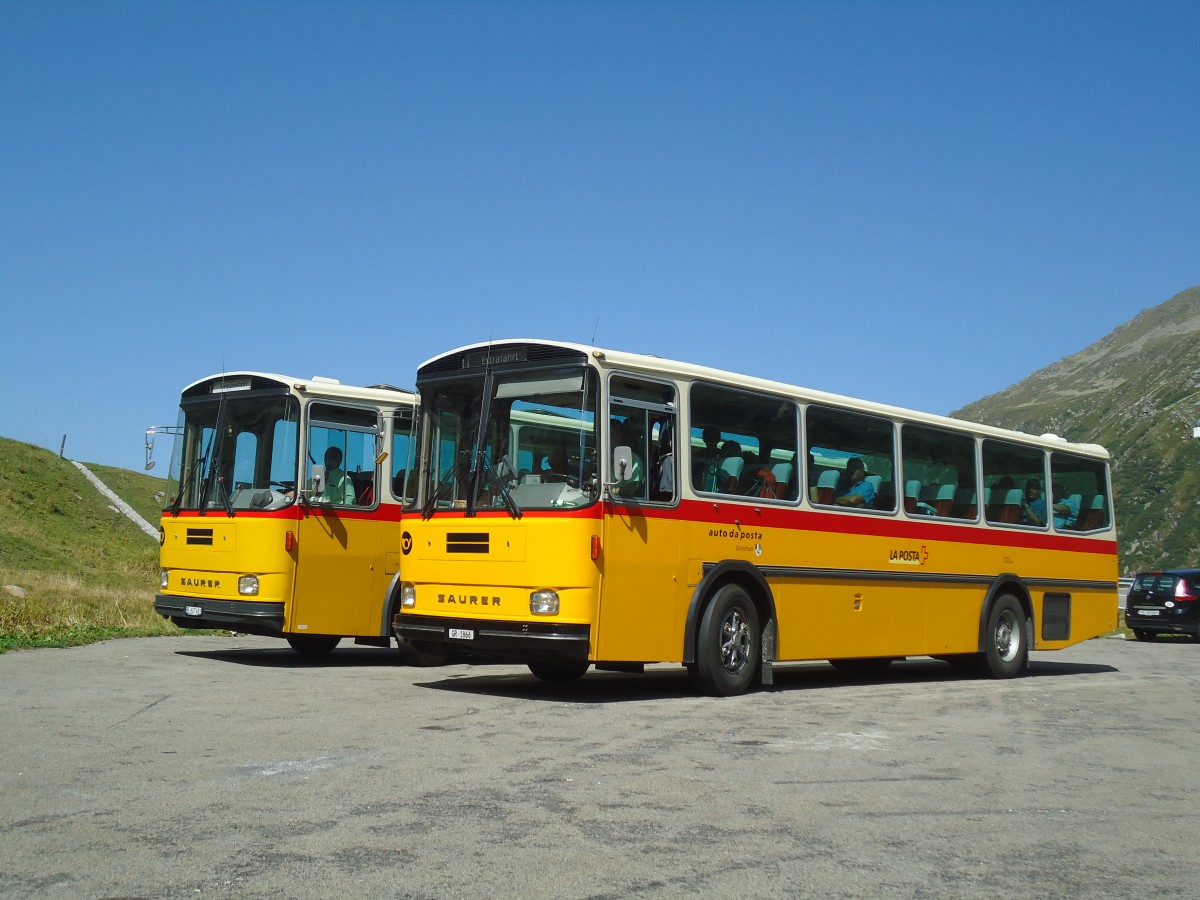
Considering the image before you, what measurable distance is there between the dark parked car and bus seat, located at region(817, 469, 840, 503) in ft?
62.1

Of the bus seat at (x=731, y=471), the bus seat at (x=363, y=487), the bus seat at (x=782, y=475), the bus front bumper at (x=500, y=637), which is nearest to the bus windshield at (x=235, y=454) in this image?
the bus seat at (x=363, y=487)

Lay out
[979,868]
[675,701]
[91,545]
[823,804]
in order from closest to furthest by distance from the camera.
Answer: [979,868] → [823,804] → [675,701] → [91,545]

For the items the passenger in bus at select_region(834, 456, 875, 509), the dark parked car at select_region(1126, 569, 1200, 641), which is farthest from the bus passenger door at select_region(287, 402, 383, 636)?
the dark parked car at select_region(1126, 569, 1200, 641)

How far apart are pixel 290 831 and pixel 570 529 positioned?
5.33m

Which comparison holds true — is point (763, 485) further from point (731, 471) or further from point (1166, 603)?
point (1166, 603)

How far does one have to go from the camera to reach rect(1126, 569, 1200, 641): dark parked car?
29.6 meters

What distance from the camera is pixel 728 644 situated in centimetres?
1223

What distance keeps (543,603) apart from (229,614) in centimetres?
473

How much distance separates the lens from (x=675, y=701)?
1174 cm

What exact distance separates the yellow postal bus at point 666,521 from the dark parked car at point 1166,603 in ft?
54.4

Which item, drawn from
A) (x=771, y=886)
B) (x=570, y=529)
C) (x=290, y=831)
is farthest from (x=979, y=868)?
(x=570, y=529)

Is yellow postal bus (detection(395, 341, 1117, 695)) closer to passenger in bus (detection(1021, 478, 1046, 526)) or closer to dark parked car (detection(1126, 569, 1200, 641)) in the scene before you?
passenger in bus (detection(1021, 478, 1046, 526))

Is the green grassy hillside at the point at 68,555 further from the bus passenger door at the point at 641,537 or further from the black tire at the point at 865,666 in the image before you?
the black tire at the point at 865,666

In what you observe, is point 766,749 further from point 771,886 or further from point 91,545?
point 91,545
